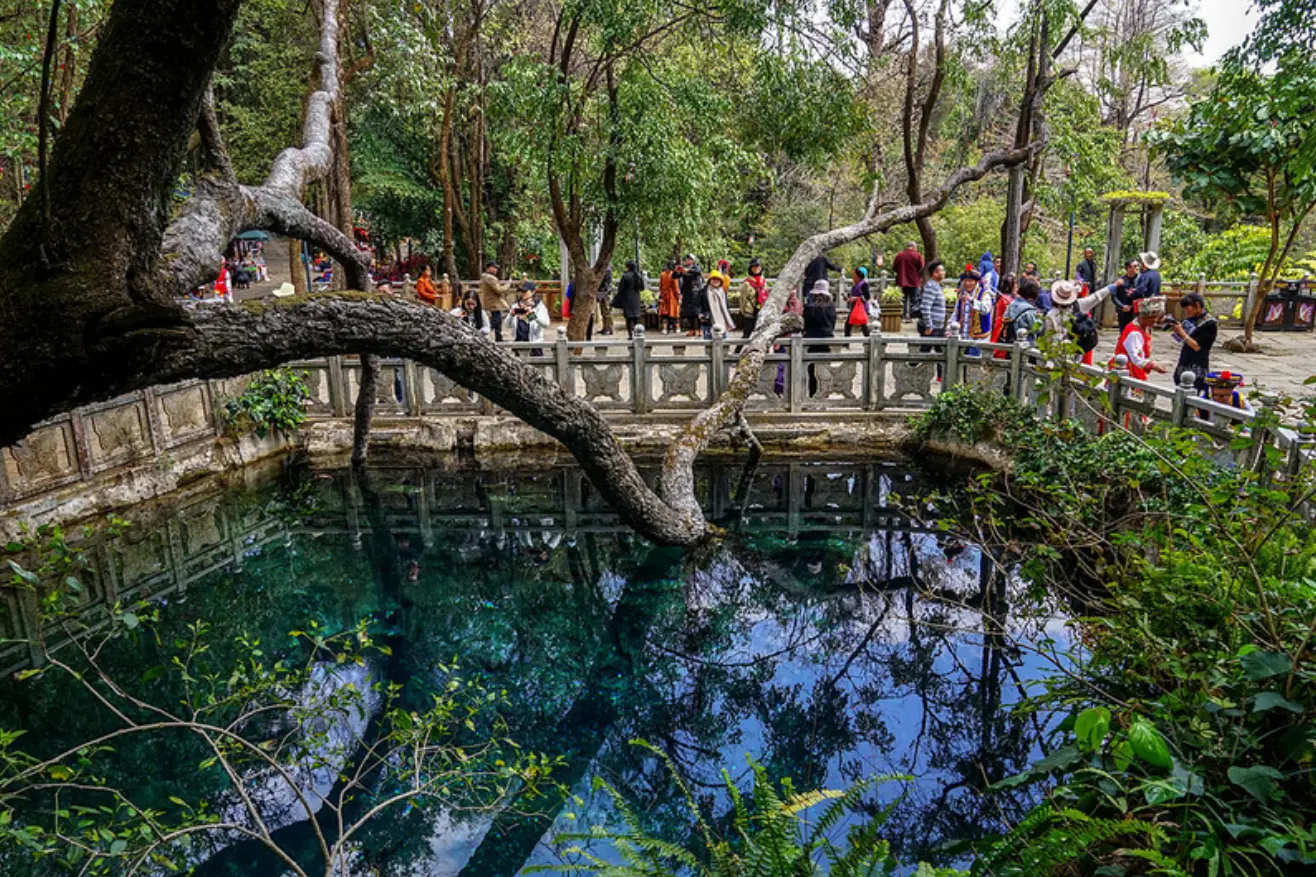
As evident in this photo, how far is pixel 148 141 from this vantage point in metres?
2.14

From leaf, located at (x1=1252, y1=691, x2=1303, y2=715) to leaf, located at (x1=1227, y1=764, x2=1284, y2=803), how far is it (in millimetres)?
161

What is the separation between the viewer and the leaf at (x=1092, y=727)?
2.39 meters

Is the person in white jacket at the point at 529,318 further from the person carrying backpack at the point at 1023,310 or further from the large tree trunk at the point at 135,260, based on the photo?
the large tree trunk at the point at 135,260

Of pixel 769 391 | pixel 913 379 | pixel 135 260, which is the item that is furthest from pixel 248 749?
pixel 913 379

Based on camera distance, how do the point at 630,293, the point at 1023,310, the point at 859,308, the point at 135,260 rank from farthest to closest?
the point at 630,293, the point at 859,308, the point at 1023,310, the point at 135,260

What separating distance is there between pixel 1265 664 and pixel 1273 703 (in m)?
0.12

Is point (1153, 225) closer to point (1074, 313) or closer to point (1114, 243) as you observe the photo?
point (1114, 243)

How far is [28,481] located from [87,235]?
6833mm

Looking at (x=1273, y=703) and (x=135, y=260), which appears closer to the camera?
(x=135, y=260)

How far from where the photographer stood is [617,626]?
7.10m

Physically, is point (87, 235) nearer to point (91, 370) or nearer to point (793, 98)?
point (91, 370)

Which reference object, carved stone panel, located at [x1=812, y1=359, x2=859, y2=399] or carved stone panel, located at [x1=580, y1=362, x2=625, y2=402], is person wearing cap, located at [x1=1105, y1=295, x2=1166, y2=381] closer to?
carved stone panel, located at [x1=812, y1=359, x2=859, y2=399]

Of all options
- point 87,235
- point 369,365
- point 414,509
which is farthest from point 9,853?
point 414,509

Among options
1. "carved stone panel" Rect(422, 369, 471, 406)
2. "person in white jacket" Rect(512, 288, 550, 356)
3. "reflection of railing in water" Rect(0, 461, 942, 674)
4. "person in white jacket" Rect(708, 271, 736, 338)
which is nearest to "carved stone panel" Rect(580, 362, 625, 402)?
"reflection of railing in water" Rect(0, 461, 942, 674)
